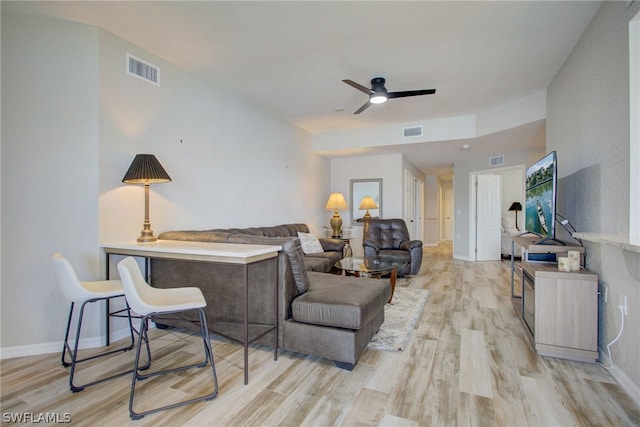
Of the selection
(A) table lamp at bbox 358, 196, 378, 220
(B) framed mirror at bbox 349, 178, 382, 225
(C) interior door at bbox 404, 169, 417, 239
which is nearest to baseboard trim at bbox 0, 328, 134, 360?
(A) table lamp at bbox 358, 196, 378, 220

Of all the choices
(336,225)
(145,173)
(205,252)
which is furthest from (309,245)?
(205,252)

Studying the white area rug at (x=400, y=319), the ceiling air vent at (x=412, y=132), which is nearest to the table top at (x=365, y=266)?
the white area rug at (x=400, y=319)

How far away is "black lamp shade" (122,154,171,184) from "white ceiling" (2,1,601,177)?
1096 millimetres

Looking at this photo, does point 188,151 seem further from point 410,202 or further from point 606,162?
point 410,202

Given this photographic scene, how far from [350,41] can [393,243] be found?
3552 mm

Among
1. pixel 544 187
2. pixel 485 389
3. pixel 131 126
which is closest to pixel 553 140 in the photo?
Result: pixel 544 187

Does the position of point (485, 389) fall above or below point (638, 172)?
below

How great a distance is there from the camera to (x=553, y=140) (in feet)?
11.4

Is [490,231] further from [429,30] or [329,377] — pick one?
[329,377]

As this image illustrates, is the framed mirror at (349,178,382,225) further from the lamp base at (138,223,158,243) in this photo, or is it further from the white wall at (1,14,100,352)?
the white wall at (1,14,100,352)

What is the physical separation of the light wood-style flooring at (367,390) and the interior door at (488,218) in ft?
14.6

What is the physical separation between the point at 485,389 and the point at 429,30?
272 centimetres

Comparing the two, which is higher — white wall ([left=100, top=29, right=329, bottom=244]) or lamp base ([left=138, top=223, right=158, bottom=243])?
white wall ([left=100, top=29, right=329, bottom=244])

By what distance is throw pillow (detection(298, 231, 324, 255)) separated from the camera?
4.51 meters
